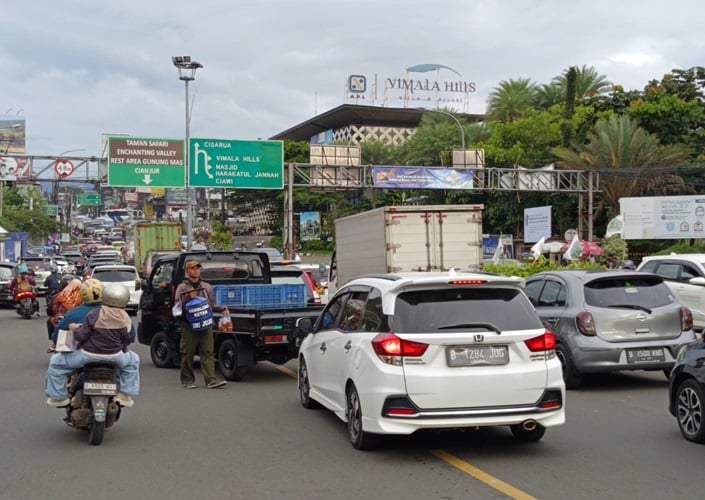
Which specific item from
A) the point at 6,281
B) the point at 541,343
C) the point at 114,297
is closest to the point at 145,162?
the point at 6,281

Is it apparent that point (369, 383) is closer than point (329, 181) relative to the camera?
Yes

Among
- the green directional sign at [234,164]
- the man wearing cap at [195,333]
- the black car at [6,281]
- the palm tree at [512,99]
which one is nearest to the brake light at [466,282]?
the man wearing cap at [195,333]

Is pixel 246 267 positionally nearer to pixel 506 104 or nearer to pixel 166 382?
pixel 166 382

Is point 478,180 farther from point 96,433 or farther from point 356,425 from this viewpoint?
point 96,433

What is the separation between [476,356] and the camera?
23.4ft

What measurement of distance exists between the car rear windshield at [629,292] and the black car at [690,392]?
3.04 m

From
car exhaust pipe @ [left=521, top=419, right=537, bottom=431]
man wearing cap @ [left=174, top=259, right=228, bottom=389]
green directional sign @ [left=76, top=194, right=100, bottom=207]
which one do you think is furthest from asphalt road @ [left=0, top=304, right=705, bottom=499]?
green directional sign @ [left=76, top=194, right=100, bottom=207]

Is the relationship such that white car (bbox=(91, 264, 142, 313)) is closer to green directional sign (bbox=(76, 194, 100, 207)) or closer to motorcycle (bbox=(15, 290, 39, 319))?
motorcycle (bbox=(15, 290, 39, 319))

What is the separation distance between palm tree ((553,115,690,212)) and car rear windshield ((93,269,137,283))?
88.5 feet

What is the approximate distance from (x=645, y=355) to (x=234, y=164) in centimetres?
2730

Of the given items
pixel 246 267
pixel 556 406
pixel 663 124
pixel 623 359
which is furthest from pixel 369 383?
pixel 663 124

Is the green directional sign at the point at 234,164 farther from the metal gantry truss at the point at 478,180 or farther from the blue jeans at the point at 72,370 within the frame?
the blue jeans at the point at 72,370

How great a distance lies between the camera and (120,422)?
948 cm

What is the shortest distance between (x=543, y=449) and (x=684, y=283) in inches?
438
